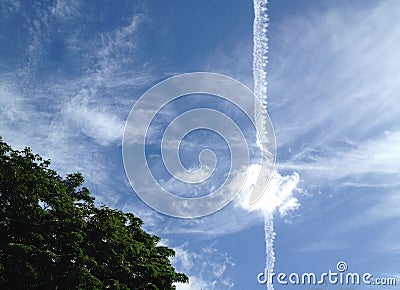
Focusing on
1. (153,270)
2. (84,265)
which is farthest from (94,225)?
(153,270)

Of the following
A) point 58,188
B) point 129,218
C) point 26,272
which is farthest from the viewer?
point 129,218

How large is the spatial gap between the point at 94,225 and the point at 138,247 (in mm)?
3276

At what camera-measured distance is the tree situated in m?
24.9

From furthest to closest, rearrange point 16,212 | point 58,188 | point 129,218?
1. point 129,218
2. point 58,188
3. point 16,212

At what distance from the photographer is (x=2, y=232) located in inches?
1021

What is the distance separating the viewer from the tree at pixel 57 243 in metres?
24.9

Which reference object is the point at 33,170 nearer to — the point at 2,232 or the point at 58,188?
the point at 58,188

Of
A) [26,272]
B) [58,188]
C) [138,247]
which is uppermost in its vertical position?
[58,188]

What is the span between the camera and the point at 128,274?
2889 centimetres

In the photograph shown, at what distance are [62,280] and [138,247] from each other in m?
5.89

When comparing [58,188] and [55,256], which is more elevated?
[58,188]

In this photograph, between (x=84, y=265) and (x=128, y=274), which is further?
(x=128, y=274)

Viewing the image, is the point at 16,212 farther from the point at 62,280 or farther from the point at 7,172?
the point at 62,280

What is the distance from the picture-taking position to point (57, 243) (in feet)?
87.1
